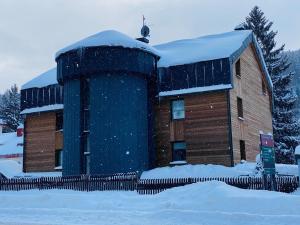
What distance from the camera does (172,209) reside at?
12.5 metres

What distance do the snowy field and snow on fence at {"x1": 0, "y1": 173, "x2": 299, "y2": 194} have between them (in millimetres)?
3375

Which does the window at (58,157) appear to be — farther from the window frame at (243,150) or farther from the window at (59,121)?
the window frame at (243,150)

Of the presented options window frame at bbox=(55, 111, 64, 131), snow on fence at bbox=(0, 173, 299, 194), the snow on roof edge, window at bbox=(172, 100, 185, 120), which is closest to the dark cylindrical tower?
the snow on roof edge

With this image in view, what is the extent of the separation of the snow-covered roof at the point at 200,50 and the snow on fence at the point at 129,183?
8884 mm

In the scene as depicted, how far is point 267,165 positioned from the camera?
50.5 ft

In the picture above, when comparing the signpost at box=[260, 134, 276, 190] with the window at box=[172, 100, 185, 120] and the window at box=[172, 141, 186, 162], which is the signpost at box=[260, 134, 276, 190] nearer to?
the window at box=[172, 141, 186, 162]

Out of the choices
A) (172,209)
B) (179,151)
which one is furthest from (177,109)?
(172,209)

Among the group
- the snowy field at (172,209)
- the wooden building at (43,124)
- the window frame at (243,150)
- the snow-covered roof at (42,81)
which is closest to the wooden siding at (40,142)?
the wooden building at (43,124)

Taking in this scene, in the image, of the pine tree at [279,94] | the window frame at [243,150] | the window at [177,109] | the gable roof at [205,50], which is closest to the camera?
the gable roof at [205,50]

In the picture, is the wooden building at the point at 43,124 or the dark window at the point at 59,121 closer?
the wooden building at the point at 43,124

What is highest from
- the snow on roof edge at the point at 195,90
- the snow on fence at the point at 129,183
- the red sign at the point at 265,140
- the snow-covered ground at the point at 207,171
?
the snow on roof edge at the point at 195,90

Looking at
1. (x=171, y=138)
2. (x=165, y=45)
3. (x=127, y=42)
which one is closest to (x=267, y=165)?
(x=171, y=138)

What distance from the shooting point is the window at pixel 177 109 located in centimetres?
2601

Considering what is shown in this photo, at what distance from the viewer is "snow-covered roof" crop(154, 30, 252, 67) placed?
25.2 m
